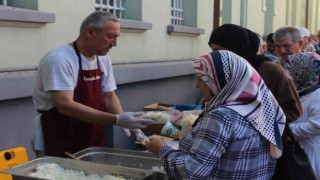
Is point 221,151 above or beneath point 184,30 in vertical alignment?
beneath

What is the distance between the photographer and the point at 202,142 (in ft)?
7.20

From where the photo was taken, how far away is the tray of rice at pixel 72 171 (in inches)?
98.7

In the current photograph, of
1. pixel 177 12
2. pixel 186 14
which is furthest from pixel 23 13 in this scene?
pixel 186 14

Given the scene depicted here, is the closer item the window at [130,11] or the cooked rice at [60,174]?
the cooked rice at [60,174]

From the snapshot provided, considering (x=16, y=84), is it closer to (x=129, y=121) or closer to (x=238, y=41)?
(x=129, y=121)

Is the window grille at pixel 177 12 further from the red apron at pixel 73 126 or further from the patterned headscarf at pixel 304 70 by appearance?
the red apron at pixel 73 126

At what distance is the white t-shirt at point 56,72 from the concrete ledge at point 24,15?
1217 millimetres

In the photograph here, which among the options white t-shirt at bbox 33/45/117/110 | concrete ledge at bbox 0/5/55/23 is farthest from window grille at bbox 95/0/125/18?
white t-shirt at bbox 33/45/117/110

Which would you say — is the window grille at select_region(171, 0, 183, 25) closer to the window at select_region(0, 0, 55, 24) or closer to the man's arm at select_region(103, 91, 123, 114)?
the window at select_region(0, 0, 55, 24)

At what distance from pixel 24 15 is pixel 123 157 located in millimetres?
2063

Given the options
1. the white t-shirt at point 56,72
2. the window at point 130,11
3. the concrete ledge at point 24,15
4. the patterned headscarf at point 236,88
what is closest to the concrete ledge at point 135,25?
the window at point 130,11

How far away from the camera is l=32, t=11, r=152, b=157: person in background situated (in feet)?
10.2

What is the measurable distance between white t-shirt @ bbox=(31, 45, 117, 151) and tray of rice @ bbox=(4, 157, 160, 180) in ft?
1.91

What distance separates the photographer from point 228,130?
7.13 feet
